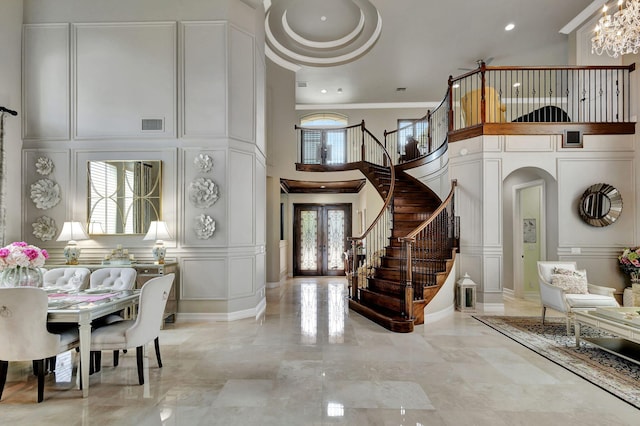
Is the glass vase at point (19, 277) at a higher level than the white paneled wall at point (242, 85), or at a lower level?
lower

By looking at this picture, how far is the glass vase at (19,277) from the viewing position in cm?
280

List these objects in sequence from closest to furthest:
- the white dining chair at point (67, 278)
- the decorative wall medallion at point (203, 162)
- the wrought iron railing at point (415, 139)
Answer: the white dining chair at point (67, 278), the decorative wall medallion at point (203, 162), the wrought iron railing at point (415, 139)

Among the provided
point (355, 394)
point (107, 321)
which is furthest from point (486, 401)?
point (107, 321)

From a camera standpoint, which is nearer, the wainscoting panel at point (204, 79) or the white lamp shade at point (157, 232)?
the white lamp shade at point (157, 232)

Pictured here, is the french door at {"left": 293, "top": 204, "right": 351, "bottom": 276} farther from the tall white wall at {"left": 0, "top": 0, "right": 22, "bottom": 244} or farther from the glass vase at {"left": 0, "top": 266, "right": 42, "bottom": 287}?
the glass vase at {"left": 0, "top": 266, "right": 42, "bottom": 287}

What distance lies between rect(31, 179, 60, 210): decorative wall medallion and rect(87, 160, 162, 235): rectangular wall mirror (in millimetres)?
492

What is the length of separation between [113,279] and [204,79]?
318cm

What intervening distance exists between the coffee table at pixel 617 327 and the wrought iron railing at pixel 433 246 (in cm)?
189

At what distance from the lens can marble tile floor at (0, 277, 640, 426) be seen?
239cm

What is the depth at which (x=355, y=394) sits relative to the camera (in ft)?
8.88

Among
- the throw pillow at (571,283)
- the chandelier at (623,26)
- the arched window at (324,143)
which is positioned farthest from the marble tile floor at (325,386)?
the arched window at (324,143)

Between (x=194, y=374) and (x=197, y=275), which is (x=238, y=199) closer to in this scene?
(x=197, y=275)

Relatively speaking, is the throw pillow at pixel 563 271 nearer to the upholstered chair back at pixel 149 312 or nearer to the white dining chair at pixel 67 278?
the upholstered chair back at pixel 149 312

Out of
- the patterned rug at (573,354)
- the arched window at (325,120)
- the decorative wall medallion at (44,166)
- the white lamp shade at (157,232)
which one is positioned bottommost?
the patterned rug at (573,354)
